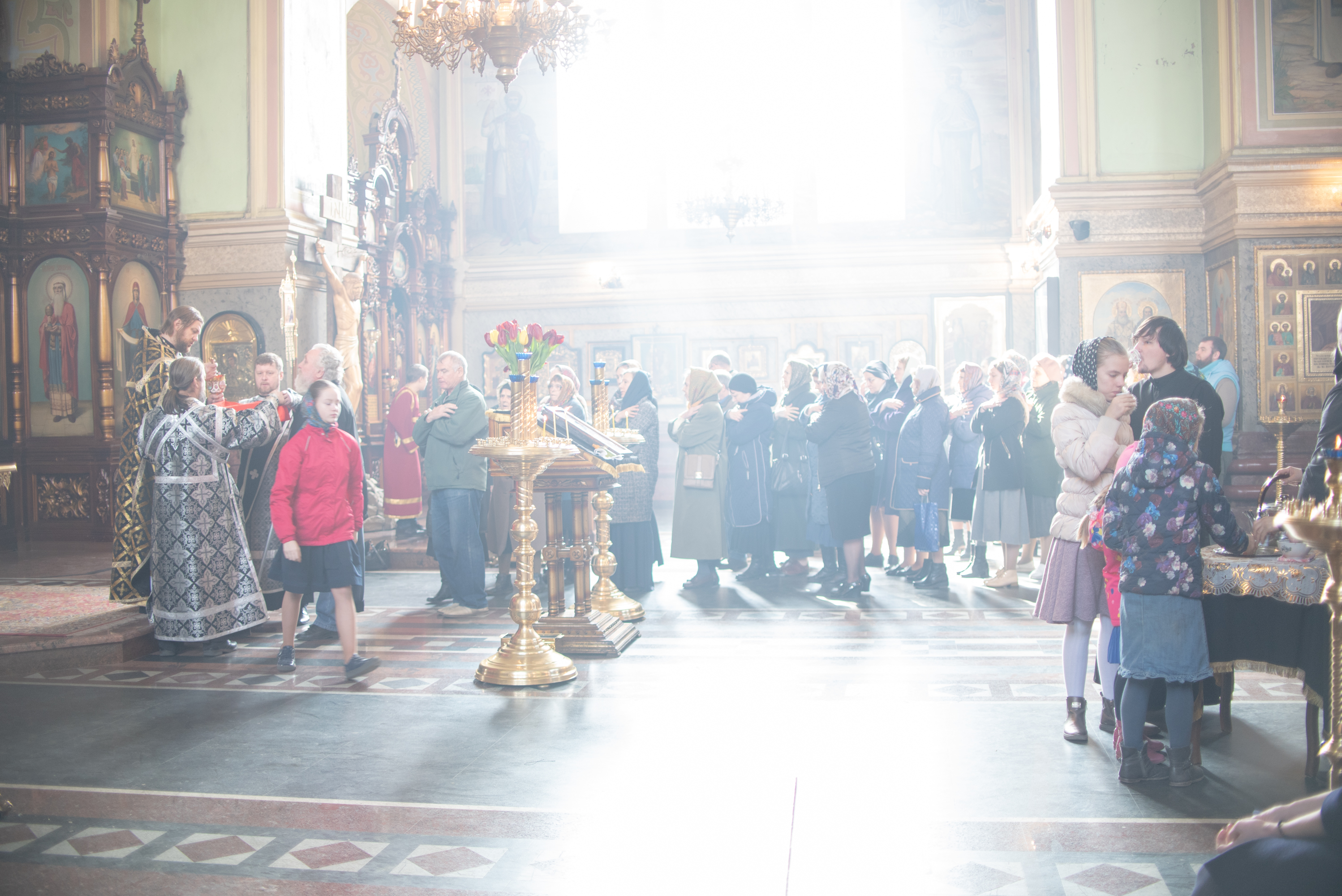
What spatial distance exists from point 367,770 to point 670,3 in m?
15.5

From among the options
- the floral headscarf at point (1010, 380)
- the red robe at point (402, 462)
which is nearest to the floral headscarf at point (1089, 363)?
the floral headscarf at point (1010, 380)

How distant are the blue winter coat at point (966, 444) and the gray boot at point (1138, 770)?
185 inches

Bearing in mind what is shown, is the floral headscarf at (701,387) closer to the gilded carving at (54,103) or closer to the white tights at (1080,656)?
the white tights at (1080,656)

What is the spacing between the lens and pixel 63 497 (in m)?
9.89

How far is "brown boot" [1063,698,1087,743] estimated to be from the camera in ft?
13.5

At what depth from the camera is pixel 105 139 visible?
9.59m

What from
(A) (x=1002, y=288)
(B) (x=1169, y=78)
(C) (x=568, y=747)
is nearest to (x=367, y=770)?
(C) (x=568, y=747)

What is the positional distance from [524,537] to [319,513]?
1.06 metres

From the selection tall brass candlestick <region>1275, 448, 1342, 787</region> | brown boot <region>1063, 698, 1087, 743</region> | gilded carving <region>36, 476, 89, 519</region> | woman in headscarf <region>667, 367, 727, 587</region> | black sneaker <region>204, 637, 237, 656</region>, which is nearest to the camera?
tall brass candlestick <region>1275, 448, 1342, 787</region>

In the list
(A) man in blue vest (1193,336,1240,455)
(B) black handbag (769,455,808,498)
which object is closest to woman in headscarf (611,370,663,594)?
(B) black handbag (769,455,808,498)

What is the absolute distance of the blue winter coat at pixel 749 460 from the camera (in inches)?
309

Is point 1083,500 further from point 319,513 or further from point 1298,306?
point 1298,306

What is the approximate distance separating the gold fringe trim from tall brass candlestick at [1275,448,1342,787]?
957 millimetres

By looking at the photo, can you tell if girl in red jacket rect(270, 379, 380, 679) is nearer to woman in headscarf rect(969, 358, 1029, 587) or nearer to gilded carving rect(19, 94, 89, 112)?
woman in headscarf rect(969, 358, 1029, 587)
